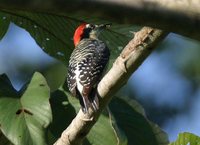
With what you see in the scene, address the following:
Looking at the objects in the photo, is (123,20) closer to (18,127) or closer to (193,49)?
(18,127)

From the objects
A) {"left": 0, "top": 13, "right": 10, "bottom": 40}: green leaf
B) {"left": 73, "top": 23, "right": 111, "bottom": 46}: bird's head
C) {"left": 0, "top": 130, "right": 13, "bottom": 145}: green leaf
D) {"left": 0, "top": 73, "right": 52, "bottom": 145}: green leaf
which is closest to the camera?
{"left": 0, "top": 73, "right": 52, "bottom": 145}: green leaf

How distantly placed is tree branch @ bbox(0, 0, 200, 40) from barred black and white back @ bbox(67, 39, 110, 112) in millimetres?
1788

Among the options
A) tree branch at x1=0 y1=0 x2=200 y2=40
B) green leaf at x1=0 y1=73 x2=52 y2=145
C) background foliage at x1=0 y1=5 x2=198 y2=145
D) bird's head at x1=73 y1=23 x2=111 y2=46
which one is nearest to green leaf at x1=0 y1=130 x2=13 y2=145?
background foliage at x1=0 y1=5 x2=198 y2=145

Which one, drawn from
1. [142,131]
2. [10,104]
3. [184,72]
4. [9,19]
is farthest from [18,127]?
[184,72]

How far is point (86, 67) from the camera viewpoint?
3.06 meters

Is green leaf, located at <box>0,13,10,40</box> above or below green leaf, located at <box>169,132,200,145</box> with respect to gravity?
above

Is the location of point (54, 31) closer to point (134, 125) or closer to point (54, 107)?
point (54, 107)

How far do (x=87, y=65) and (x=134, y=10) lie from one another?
235 cm

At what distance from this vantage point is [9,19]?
305cm

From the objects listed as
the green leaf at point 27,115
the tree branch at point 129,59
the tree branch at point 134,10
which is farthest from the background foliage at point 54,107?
the tree branch at point 134,10

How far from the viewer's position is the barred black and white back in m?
2.73

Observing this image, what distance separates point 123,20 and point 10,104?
1.77m

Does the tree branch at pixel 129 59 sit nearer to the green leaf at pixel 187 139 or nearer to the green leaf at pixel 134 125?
the green leaf at pixel 187 139

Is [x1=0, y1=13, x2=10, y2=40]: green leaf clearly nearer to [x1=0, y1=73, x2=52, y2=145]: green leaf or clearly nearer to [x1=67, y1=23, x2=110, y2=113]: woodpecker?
[x1=67, y1=23, x2=110, y2=113]: woodpecker
